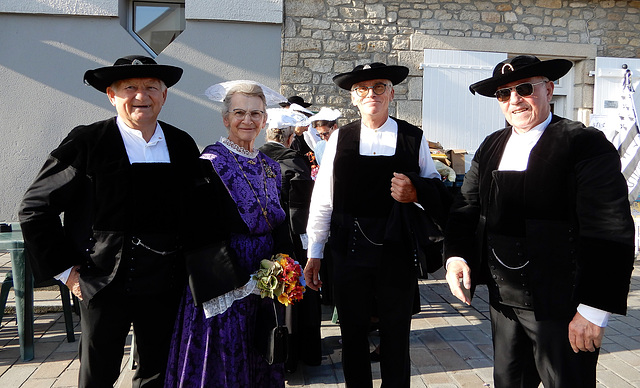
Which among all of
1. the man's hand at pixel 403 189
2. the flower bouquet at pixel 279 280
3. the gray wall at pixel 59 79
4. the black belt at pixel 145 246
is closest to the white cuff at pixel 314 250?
the flower bouquet at pixel 279 280

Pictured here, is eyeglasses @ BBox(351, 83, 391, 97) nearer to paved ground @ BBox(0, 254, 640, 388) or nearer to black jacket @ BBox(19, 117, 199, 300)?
black jacket @ BBox(19, 117, 199, 300)

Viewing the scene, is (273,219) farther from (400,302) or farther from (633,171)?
(633,171)

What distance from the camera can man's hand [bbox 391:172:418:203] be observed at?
7.70 ft

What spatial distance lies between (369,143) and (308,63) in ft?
16.2

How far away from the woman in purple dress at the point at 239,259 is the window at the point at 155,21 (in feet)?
18.1

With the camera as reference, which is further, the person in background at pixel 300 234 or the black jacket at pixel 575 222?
the person in background at pixel 300 234

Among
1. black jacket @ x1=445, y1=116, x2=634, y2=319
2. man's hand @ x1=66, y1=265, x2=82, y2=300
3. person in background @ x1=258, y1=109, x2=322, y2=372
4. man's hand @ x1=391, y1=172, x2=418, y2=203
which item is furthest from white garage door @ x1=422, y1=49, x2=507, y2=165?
man's hand @ x1=66, y1=265, x2=82, y2=300

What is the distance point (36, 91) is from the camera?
6.85 metres

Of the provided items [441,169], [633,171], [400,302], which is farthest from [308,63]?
[400,302]

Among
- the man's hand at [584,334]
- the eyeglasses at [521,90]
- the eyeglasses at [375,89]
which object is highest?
the eyeglasses at [375,89]

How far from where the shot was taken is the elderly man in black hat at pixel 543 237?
174 centimetres

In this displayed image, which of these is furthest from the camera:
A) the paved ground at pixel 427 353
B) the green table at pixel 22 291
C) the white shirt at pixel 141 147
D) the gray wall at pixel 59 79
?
the gray wall at pixel 59 79

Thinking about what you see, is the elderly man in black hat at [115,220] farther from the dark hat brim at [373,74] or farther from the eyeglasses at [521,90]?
the eyeglasses at [521,90]

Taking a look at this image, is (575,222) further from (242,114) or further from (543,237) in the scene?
(242,114)
